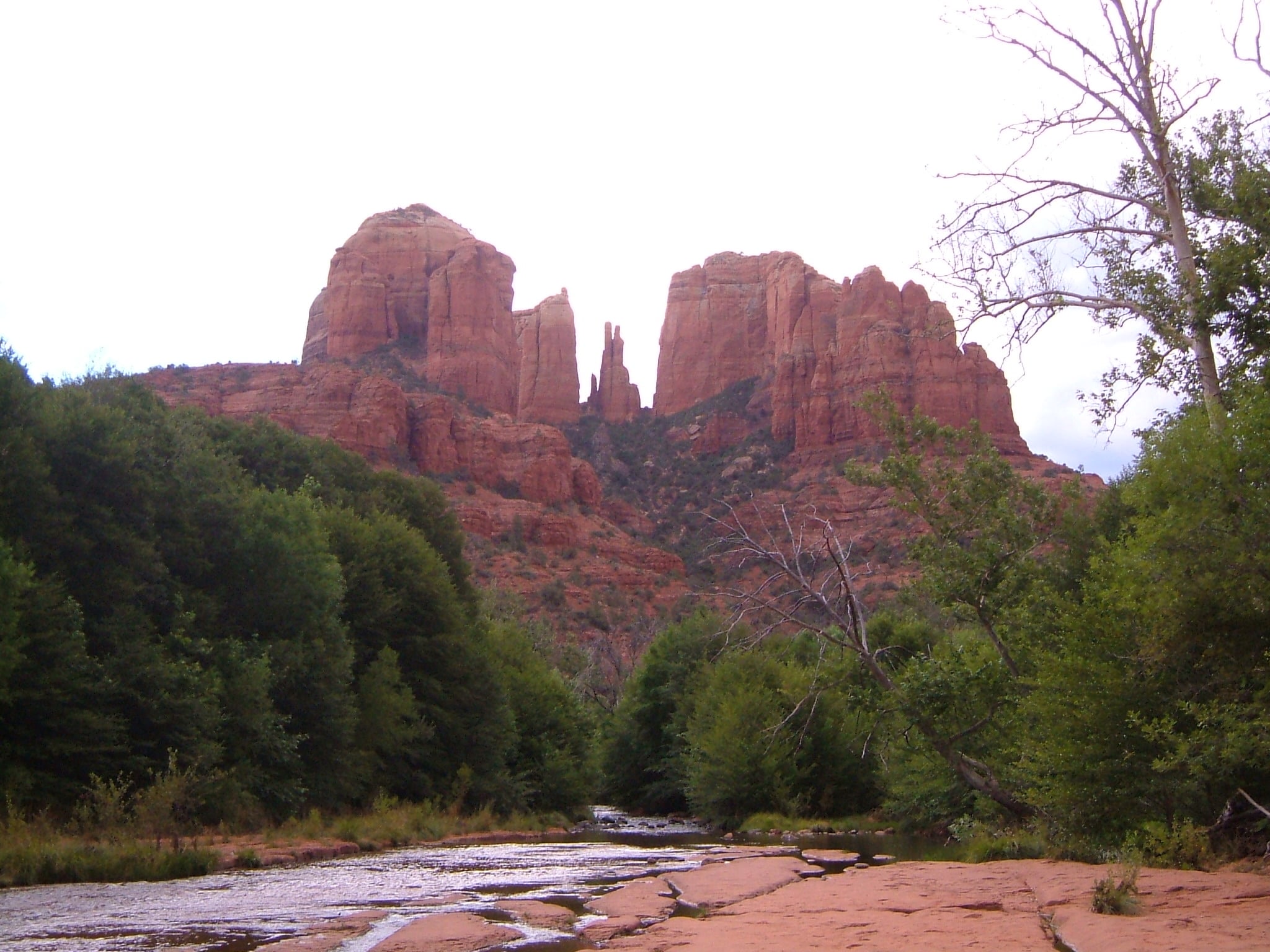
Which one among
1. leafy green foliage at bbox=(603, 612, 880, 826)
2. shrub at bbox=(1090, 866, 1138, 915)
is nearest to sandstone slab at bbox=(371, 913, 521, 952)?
shrub at bbox=(1090, 866, 1138, 915)

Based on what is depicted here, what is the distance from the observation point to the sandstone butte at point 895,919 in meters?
7.54

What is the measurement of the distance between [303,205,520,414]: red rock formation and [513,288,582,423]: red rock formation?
20.6 ft

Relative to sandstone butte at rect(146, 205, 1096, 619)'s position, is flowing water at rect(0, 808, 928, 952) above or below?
below

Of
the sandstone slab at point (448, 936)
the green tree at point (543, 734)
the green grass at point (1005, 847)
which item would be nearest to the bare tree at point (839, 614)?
the green grass at point (1005, 847)

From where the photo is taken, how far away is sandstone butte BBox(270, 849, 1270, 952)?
24.7 ft

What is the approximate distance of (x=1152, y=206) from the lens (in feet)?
44.8

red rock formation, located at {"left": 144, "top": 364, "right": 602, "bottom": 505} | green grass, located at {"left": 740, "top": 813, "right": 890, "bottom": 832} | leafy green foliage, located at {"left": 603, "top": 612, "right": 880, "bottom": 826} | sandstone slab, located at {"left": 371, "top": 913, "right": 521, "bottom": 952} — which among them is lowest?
green grass, located at {"left": 740, "top": 813, "right": 890, "bottom": 832}

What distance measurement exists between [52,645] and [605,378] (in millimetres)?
125208

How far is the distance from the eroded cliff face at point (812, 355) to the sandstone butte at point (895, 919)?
77299mm

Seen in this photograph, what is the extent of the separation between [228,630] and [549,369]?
108 meters

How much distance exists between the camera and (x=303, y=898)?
11.8 meters

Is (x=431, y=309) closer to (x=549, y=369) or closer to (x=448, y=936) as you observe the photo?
(x=549, y=369)

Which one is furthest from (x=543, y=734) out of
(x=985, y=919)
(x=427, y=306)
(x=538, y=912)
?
(x=427, y=306)

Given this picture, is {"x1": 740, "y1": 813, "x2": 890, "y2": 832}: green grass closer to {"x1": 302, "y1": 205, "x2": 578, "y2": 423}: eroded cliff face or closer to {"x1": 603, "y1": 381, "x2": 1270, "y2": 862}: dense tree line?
{"x1": 603, "y1": 381, "x2": 1270, "y2": 862}: dense tree line
